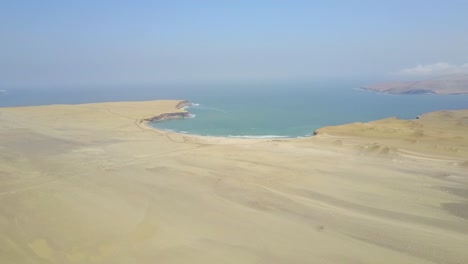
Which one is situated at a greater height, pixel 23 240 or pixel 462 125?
pixel 462 125

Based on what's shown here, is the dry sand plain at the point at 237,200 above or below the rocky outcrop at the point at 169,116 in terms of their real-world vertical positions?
below

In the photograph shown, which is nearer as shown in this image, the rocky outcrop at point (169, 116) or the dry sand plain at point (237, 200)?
the dry sand plain at point (237, 200)

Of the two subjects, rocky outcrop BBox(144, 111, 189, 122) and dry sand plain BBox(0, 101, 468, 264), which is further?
rocky outcrop BBox(144, 111, 189, 122)

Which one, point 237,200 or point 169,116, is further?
point 169,116

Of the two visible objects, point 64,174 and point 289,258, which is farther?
point 64,174

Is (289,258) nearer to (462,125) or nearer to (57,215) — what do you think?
(57,215)

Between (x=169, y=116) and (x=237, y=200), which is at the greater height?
(x=169, y=116)

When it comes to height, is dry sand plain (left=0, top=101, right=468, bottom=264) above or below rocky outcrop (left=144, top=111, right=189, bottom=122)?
below

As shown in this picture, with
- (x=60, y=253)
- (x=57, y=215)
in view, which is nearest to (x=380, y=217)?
(x=60, y=253)
